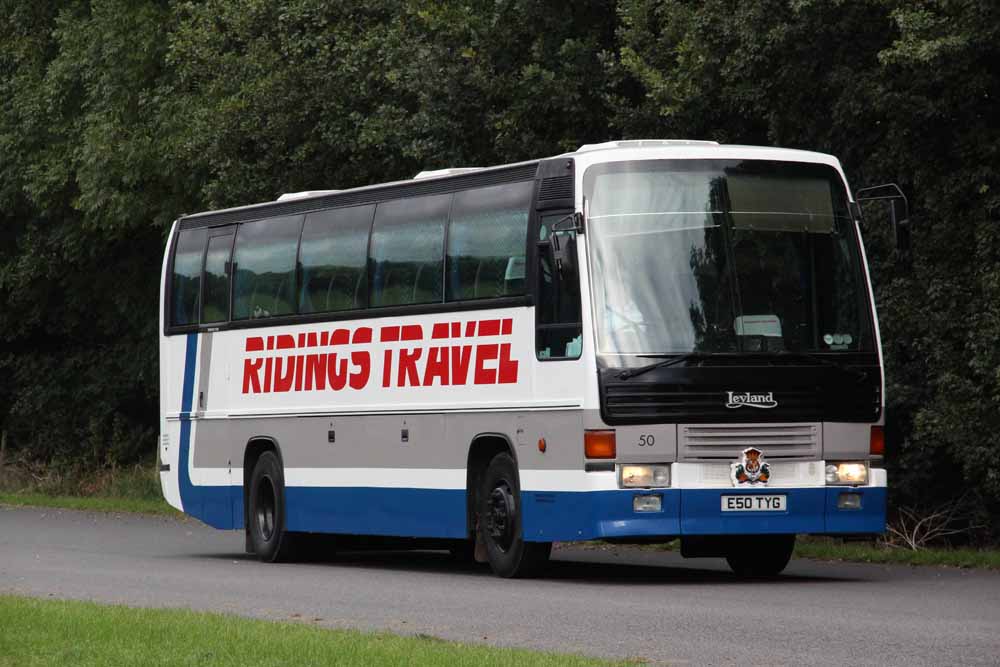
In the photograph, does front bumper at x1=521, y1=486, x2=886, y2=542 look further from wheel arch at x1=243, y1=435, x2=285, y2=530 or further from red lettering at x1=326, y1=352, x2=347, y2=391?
wheel arch at x1=243, y1=435, x2=285, y2=530

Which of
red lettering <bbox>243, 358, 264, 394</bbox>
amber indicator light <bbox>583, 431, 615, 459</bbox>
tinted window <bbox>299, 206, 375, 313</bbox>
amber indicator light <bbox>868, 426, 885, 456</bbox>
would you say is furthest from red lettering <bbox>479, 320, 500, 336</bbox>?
red lettering <bbox>243, 358, 264, 394</bbox>

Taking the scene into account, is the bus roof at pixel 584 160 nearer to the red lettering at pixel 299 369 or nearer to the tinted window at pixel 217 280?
the tinted window at pixel 217 280

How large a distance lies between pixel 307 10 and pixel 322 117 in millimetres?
1490

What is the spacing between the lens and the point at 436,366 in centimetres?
1983

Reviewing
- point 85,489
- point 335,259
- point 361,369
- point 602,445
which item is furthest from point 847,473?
point 85,489

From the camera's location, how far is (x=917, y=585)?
17906mm

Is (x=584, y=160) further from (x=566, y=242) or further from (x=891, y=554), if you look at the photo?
(x=891, y=554)

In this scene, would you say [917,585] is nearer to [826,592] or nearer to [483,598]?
[826,592]

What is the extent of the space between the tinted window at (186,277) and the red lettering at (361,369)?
362 cm

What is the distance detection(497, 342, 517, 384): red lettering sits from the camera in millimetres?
18688

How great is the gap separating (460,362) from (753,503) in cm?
315

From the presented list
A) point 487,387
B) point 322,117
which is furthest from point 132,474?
point 487,387

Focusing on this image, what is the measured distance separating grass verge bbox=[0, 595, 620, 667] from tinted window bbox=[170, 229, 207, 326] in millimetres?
10407

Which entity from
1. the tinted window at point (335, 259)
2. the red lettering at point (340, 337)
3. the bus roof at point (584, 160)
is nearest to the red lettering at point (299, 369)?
the tinted window at point (335, 259)
